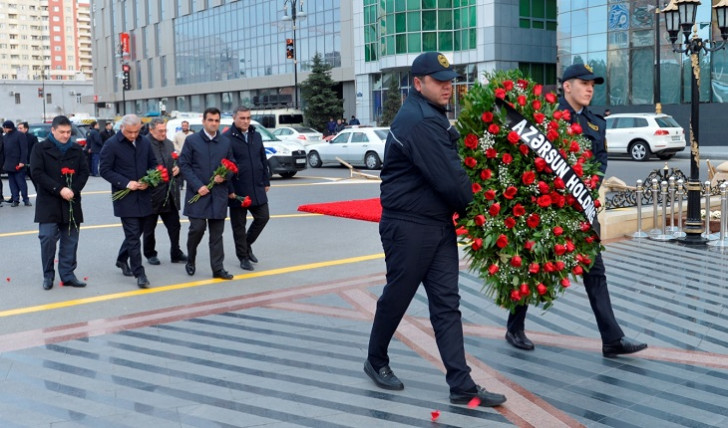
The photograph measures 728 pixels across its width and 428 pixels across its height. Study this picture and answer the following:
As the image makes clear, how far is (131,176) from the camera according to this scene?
8.41 metres

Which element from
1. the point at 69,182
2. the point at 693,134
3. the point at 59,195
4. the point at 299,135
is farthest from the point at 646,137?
the point at 59,195

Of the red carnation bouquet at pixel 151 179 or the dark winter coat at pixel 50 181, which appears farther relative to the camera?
the red carnation bouquet at pixel 151 179

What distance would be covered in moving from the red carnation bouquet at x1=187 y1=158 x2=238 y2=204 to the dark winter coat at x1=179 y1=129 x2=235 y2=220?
0.13 ft

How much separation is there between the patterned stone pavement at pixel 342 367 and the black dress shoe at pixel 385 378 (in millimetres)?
57

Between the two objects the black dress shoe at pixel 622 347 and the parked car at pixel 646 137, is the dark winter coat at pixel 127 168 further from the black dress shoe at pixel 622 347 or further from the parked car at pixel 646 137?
the parked car at pixel 646 137

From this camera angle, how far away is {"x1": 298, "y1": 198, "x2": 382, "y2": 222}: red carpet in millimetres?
13070

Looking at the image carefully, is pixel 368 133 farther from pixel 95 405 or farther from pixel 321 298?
pixel 95 405

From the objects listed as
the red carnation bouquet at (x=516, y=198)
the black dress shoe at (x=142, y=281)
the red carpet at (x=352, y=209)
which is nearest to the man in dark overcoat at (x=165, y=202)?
the black dress shoe at (x=142, y=281)

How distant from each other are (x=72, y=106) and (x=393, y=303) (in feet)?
451

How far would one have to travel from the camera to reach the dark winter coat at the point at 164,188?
9133 mm

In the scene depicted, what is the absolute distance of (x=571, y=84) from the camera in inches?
216

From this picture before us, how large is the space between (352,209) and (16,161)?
7.42m

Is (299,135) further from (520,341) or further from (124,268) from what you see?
(520,341)

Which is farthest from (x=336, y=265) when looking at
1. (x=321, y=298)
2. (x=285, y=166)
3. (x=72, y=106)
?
(x=72, y=106)
